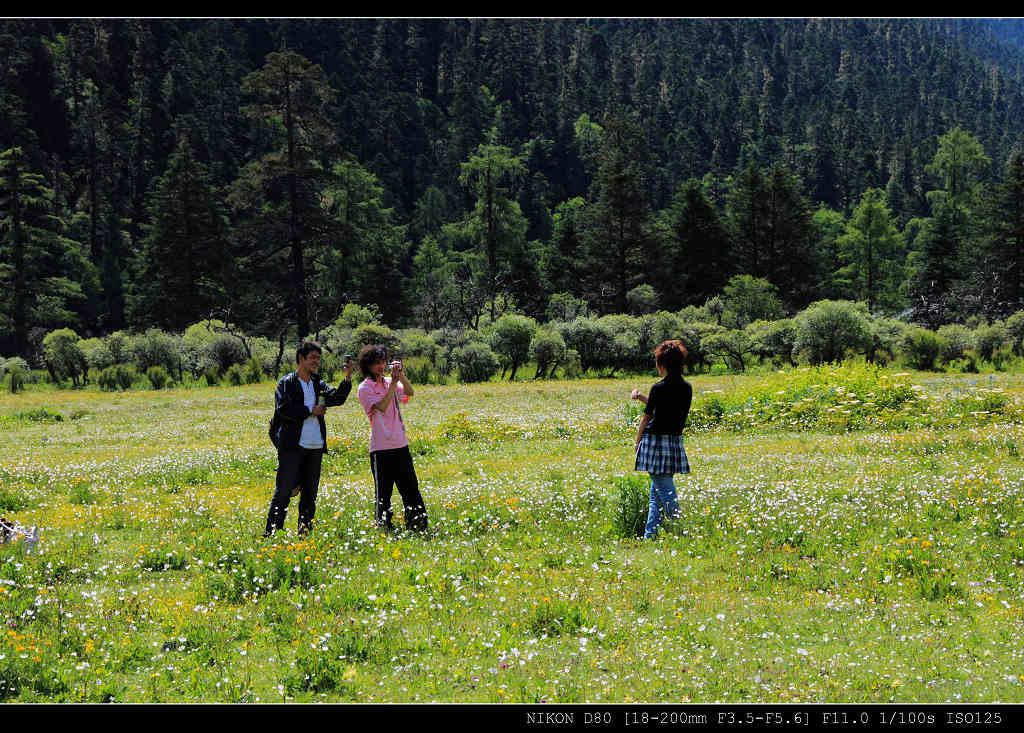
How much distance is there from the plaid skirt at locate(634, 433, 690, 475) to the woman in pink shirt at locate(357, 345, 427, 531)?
115 inches

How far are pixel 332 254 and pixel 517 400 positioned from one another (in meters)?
58.9

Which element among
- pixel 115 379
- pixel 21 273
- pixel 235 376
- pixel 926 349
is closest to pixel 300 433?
pixel 235 376

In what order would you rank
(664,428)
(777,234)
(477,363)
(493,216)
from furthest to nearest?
(777,234)
(493,216)
(477,363)
(664,428)

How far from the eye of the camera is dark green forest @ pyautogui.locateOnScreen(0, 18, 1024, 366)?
64438 mm

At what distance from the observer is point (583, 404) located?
26.2m

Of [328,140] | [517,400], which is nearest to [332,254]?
[328,140]

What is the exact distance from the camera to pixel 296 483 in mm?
8812

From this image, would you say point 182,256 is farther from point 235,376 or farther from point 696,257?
point 696,257

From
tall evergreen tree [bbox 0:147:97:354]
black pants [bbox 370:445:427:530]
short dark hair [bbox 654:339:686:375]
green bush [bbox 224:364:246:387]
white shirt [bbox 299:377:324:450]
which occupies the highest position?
tall evergreen tree [bbox 0:147:97:354]

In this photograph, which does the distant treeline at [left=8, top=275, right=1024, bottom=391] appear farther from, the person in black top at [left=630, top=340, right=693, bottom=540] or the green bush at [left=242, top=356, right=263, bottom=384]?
the person in black top at [left=630, top=340, right=693, bottom=540]

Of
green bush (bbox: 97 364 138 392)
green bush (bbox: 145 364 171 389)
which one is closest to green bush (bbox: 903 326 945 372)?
green bush (bbox: 145 364 171 389)

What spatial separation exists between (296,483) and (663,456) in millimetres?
4547

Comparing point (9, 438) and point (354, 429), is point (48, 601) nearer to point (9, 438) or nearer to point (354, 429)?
point (354, 429)

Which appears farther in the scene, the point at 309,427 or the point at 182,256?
the point at 182,256
